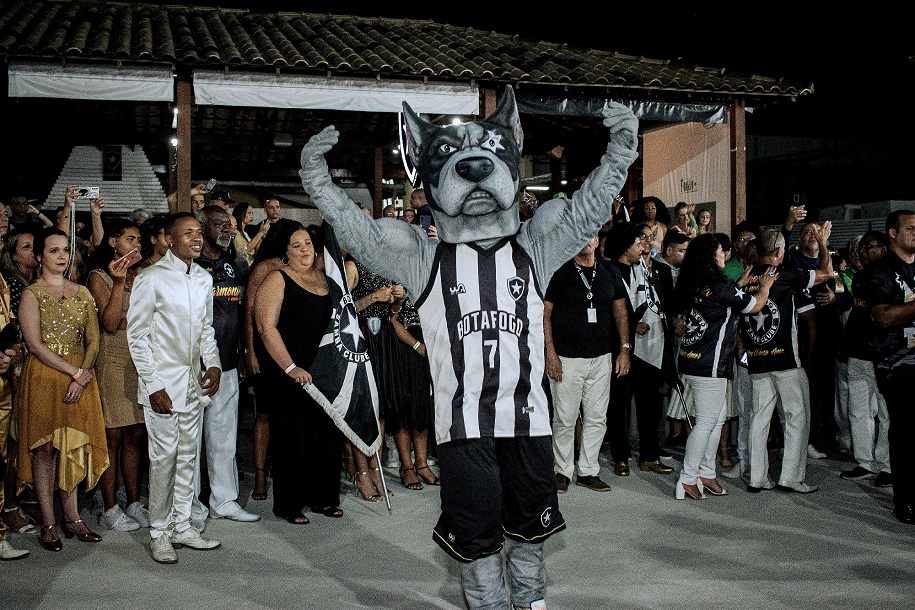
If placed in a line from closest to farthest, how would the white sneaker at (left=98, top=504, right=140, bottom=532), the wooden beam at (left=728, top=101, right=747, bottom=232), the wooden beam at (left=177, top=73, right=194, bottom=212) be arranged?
the white sneaker at (left=98, top=504, right=140, bottom=532) → the wooden beam at (left=177, top=73, right=194, bottom=212) → the wooden beam at (left=728, top=101, right=747, bottom=232)

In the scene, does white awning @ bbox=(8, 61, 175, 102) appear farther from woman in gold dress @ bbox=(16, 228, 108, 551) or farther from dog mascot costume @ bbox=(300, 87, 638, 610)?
dog mascot costume @ bbox=(300, 87, 638, 610)

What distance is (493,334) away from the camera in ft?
12.2

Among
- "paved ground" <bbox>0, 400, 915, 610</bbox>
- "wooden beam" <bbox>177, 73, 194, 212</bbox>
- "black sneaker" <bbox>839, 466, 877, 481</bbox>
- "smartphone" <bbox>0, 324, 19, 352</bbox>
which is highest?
"wooden beam" <bbox>177, 73, 194, 212</bbox>

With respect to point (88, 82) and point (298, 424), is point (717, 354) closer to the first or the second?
point (298, 424)

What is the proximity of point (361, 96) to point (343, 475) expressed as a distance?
4.40 meters

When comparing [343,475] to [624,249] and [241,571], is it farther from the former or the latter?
[624,249]

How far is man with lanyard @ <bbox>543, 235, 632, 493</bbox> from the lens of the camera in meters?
6.45

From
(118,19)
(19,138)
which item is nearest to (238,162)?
(19,138)

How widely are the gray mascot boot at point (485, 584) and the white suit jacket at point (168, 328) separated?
7.22ft

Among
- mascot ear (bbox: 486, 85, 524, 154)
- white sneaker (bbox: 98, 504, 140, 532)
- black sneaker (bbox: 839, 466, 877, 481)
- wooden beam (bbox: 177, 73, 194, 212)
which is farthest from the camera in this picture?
wooden beam (bbox: 177, 73, 194, 212)

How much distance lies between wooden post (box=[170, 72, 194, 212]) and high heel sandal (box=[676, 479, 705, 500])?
548 cm

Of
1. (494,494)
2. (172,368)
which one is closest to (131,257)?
(172,368)

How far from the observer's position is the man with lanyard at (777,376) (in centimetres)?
627

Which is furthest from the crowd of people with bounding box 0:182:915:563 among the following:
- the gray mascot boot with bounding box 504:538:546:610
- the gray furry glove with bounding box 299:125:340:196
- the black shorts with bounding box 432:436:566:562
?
the gray mascot boot with bounding box 504:538:546:610
